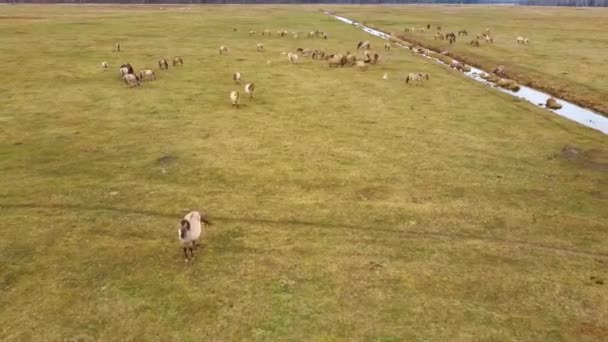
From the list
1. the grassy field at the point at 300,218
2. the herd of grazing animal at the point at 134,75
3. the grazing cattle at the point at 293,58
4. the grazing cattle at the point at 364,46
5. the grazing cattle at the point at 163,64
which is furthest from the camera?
the grazing cattle at the point at 364,46

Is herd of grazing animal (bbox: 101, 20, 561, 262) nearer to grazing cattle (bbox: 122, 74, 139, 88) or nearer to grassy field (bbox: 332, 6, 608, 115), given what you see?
grazing cattle (bbox: 122, 74, 139, 88)

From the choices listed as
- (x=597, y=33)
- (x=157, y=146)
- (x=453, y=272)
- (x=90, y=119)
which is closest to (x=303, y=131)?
(x=157, y=146)

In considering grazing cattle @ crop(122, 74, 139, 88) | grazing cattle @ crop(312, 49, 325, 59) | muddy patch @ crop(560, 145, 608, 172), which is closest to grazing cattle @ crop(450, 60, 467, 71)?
grazing cattle @ crop(312, 49, 325, 59)

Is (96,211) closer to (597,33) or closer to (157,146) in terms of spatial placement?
(157,146)

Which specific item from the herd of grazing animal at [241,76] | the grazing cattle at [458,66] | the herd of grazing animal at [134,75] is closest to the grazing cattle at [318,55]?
the herd of grazing animal at [241,76]

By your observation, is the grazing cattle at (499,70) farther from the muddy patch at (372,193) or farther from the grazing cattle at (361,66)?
the muddy patch at (372,193)

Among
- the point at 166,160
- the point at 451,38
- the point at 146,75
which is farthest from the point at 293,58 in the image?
the point at 451,38
